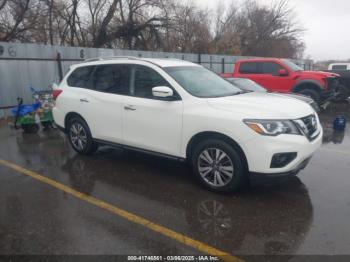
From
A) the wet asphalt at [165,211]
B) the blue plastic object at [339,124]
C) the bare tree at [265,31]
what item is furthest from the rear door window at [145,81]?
the bare tree at [265,31]

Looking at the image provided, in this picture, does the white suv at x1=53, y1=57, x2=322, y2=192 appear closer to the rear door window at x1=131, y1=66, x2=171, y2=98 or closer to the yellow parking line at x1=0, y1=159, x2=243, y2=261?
the rear door window at x1=131, y1=66, x2=171, y2=98

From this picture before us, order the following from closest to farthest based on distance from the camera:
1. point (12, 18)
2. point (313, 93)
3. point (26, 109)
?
point (26, 109) < point (313, 93) < point (12, 18)

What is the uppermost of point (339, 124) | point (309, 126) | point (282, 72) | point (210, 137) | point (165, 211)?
point (282, 72)

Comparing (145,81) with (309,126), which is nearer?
(309,126)

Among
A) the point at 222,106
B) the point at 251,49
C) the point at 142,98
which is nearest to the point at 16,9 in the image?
the point at 142,98

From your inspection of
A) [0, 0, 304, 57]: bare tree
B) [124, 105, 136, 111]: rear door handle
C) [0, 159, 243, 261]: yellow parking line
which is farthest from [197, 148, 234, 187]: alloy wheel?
[0, 0, 304, 57]: bare tree

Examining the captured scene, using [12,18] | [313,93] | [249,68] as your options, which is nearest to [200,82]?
[313,93]

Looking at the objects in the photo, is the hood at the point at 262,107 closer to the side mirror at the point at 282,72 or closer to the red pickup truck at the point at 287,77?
the red pickup truck at the point at 287,77

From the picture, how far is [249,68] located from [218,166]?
865 cm

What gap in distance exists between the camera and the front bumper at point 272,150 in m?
3.77

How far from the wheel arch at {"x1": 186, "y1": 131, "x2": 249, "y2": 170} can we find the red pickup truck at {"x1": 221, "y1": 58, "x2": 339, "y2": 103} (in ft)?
21.7

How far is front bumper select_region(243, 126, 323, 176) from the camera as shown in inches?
149

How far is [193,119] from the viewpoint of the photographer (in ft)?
14.1

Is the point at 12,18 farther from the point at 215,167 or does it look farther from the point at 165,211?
the point at 165,211
